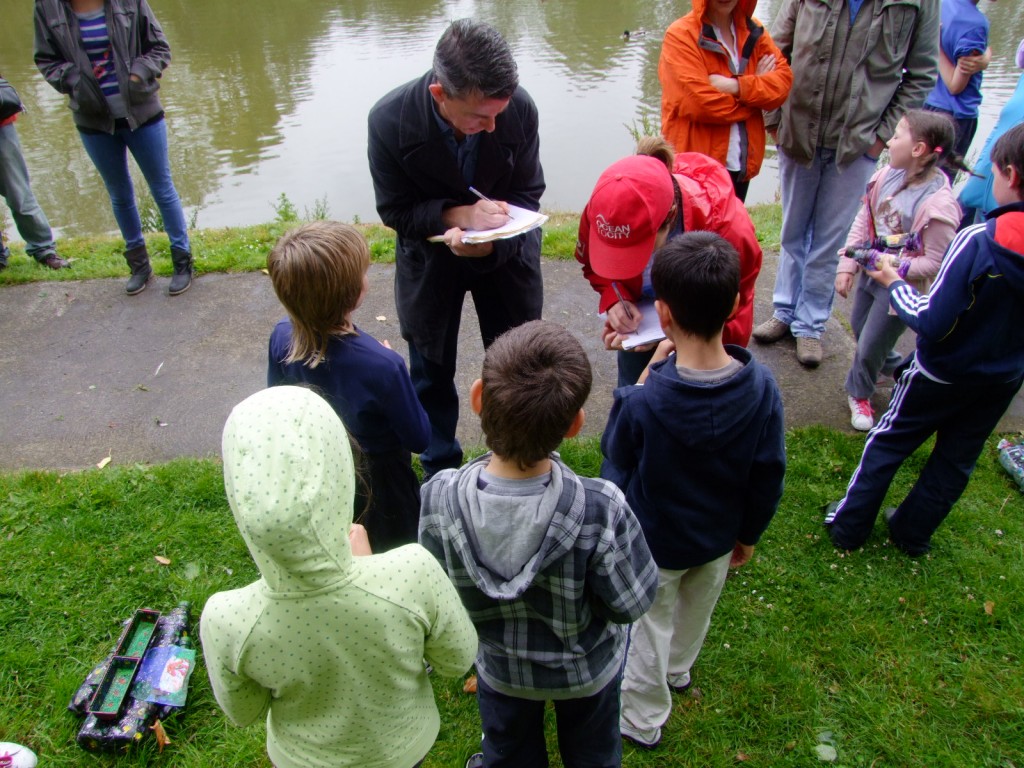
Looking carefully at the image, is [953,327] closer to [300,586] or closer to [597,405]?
[597,405]

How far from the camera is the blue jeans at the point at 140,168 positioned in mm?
4637

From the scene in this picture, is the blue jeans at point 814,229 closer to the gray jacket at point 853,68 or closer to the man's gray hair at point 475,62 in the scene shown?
the gray jacket at point 853,68

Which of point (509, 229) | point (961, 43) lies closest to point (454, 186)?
point (509, 229)

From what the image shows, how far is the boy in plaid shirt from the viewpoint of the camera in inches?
62.5

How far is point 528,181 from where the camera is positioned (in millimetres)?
2982

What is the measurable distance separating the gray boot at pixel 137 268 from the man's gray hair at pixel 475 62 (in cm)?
359

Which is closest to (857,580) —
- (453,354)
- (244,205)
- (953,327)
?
(953,327)

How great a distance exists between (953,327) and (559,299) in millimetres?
2747

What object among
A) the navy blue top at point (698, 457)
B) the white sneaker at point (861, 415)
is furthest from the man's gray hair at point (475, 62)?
the white sneaker at point (861, 415)

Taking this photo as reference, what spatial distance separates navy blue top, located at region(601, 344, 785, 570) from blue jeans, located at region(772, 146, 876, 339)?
2376 mm

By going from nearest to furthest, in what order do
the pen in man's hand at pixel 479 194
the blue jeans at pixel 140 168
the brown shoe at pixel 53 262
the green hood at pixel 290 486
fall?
the green hood at pixel 290 486, the pen in man's hand at pixel 479 194, the blue jeans at pixel 140 168, the brown shoe at pixel 53 262

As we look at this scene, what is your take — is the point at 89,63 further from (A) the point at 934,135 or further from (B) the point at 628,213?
(A) the point at 934,135

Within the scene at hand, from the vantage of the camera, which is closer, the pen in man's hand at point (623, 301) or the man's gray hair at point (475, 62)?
the man's gray hair at point (475, 62)

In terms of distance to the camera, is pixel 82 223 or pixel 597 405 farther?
pixel 82 223
